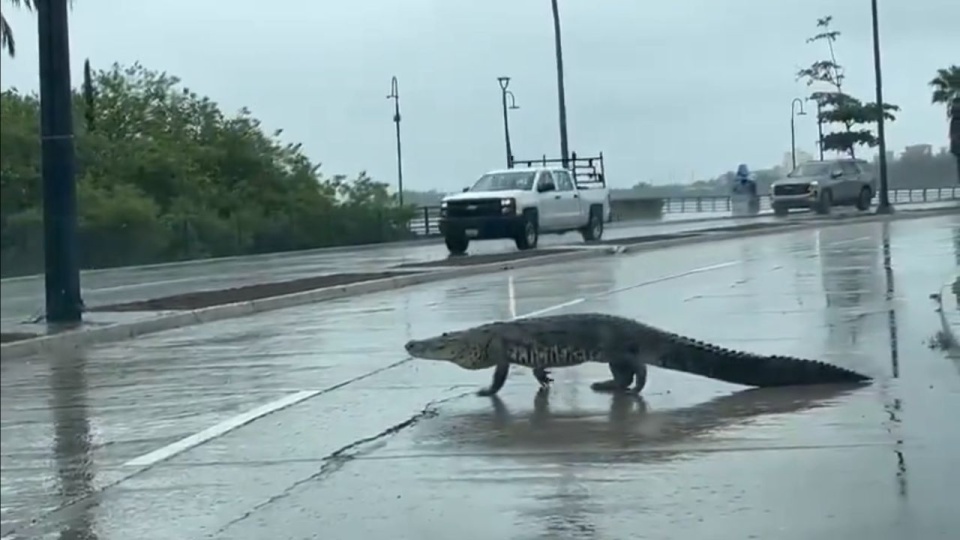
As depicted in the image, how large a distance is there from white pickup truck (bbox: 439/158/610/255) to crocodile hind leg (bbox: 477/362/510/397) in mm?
24896

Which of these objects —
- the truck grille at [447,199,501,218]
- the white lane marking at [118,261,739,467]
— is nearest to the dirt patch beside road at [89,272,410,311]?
the white lane marking at [118,261,739,467]

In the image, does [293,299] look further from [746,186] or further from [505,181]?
[746,186]

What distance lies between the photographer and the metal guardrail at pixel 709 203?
2112 inches

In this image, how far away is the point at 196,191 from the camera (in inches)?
1876

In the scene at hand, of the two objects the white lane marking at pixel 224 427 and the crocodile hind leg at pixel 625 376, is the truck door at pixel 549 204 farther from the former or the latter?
the crocodile hind leg at pixel 625 376

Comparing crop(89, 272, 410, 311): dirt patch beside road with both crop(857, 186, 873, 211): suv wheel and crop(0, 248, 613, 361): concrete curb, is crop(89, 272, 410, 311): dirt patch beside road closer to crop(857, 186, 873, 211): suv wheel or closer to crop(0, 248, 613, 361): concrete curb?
→ crop(0, 248, 613, 361): concrete curb

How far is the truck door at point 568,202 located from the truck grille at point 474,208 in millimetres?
2789

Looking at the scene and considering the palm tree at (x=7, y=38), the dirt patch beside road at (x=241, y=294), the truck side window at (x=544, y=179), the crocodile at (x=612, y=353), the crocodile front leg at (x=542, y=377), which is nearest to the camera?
the palm tree at (x=7, y=38)

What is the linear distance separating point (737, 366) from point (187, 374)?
17.4 ft

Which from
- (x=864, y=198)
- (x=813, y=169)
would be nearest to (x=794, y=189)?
(x=813, y=169)

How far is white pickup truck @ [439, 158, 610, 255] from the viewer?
37500 millimetres

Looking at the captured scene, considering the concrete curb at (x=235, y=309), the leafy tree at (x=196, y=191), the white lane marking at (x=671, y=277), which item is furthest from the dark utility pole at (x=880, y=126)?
the leafy tree at (x=196, y=191)

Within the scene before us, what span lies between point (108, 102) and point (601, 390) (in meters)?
37.8

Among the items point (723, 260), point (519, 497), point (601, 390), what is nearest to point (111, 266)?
point (723, 260)
